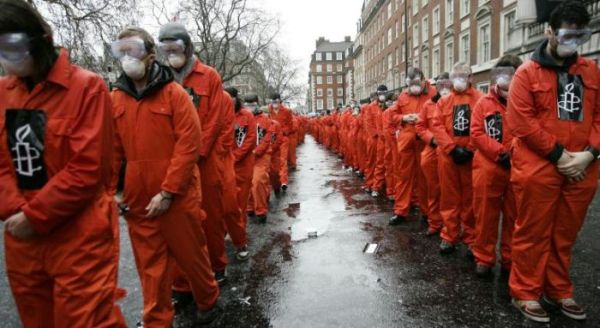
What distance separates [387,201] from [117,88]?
613 cm

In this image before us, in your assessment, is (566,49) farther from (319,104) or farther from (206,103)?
(319,104)

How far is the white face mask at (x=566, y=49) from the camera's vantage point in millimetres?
3053

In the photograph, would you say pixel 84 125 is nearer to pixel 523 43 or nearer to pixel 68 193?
pixel 68 193

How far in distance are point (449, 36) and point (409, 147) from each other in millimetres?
26637

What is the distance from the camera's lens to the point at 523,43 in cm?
1891

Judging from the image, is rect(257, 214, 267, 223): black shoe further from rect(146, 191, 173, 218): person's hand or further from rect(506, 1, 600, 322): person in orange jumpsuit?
rect(506, 1, 600, 322): person in orange jumpsuit

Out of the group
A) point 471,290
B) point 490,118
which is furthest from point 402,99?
point 471,290

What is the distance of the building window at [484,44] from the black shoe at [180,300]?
24536mm

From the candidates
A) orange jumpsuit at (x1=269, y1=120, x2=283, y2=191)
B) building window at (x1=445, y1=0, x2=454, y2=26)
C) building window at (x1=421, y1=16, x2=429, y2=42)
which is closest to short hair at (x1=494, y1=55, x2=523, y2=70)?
orange jumpsuit at (x1=269, y1=120, x2=283, y2=191)

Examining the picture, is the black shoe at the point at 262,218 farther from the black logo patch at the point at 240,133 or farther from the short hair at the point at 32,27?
the short hair at the point at 32,27

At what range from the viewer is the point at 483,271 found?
4098mm

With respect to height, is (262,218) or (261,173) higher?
(261,173)

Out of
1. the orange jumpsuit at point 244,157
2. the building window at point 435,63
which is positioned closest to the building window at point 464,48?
the building window at point 435,63

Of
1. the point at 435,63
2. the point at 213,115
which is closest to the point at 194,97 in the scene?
the point at 213,115
